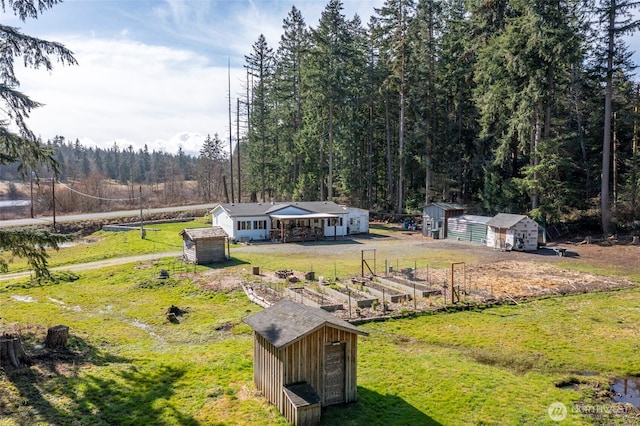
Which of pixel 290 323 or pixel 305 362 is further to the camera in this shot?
pixel 290 323

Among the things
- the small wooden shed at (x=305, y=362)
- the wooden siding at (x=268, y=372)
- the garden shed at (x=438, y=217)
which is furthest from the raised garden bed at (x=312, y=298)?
the garden shed at (x=438, y=217)

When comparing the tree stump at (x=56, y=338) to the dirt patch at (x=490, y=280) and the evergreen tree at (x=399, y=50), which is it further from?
the evergreen tree at (x=399, y=50)

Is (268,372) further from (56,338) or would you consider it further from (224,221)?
(224,221)

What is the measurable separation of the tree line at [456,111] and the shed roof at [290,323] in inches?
1160

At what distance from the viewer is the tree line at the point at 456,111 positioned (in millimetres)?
34094

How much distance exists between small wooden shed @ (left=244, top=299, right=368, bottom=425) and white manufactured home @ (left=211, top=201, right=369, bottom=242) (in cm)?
2544

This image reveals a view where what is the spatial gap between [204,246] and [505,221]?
2213 cm

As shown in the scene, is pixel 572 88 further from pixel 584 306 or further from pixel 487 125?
pixel 584 306

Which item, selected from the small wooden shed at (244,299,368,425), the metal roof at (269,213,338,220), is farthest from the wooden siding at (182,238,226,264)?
the small wooden shed at (244,299,368,425)

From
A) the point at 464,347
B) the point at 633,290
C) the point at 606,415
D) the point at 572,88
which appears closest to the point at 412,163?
the point at 572,88

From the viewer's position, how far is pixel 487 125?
39.3m

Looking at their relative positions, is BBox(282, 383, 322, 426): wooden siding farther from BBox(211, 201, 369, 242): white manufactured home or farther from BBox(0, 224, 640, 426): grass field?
BBox(211, 201, 369, 242): white manufactured home

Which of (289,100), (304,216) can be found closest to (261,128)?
(289,100)

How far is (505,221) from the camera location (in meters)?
32.0
